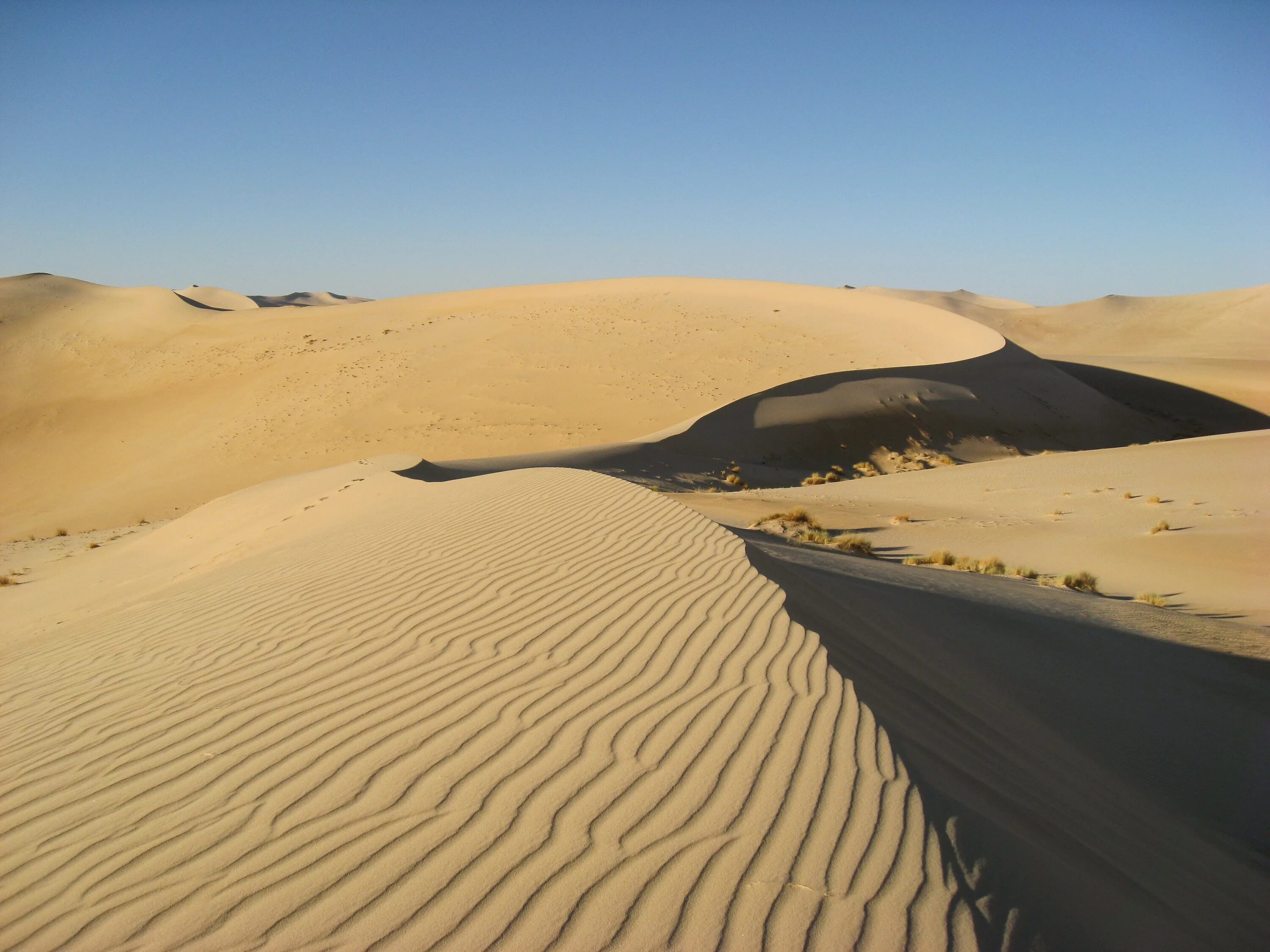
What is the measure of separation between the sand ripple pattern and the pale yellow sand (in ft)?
56.7

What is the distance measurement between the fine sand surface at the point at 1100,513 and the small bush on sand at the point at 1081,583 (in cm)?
24

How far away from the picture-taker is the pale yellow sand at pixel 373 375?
23.7 m

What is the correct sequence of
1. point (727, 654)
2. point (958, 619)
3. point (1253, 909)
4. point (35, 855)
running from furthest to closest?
Result: point (958, 619) → point (727, 654) → point (1253, 909) → point (35, 855)

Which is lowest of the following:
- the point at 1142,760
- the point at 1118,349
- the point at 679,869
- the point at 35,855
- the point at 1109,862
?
the point at 1142,760

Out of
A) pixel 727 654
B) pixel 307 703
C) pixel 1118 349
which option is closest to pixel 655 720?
pixel 727 654

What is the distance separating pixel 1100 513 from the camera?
13.3 meters

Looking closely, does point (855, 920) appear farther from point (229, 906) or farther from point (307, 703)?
point (307, 703)

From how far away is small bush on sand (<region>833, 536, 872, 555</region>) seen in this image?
11.0m

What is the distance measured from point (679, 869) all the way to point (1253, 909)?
271cm

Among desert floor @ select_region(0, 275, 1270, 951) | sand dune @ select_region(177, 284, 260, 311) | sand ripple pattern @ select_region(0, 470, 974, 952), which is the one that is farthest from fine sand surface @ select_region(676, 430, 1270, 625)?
sand dune @ select_region(177, 284, 260, 311)

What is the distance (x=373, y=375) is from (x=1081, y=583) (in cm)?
2510

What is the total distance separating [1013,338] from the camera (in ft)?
234

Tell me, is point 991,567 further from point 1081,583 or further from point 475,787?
point 475,787

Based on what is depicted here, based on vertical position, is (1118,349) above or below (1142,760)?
above
